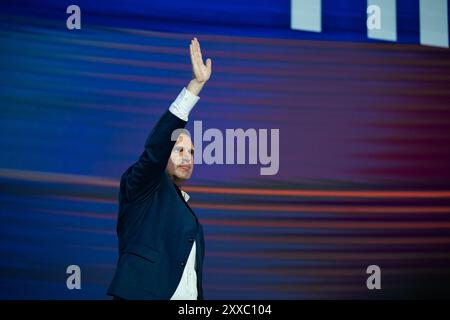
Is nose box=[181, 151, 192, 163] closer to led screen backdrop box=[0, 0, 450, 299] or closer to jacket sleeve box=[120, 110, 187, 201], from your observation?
jacket sleeve box=[120, 110, 187, 201]

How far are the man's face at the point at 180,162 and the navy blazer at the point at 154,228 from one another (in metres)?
0.10

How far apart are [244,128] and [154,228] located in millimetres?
820

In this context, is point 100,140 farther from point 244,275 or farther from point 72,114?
point 244,275

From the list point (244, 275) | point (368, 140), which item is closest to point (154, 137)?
point (244, 275)

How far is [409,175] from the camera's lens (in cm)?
312

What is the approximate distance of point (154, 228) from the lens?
239 centimetres

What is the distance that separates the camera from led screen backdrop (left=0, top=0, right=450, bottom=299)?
9.73 feet

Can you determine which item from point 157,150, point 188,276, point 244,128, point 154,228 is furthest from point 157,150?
point 244,128

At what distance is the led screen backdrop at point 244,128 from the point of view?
2967 millimetres

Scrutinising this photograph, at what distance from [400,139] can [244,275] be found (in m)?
0.96

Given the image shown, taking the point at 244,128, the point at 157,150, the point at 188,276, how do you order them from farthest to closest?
the point at 244,128, the point at 188,276, the point at 157,150

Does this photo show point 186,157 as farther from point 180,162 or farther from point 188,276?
point 188,276

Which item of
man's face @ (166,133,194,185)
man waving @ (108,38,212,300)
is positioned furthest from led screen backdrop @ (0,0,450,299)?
man waving @ (108,38,212,300)
